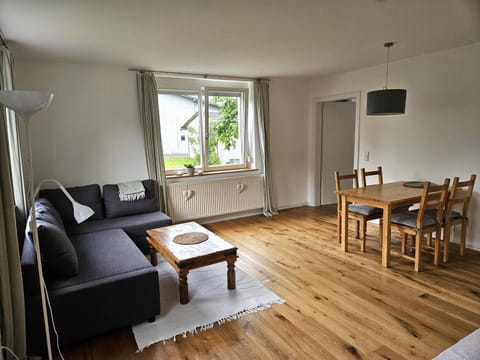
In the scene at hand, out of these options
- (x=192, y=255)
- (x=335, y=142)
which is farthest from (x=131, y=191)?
(x=335, y=142)

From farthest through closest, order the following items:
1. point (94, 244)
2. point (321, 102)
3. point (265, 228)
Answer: point (321, 102) < point (265, 228) < point (94, 244)

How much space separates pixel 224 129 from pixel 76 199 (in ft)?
8.00

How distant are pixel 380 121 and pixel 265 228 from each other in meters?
2.30

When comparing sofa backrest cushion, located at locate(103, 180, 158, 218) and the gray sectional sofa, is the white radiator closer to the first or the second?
sofa backrest cushion, located at locate(103, 180, 158, 218)

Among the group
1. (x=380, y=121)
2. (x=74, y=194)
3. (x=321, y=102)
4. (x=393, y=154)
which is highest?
(x=321, y=102)

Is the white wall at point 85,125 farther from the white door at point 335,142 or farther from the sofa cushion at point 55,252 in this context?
the white door at point 335,142

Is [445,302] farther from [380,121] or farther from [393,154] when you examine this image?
[380,121]

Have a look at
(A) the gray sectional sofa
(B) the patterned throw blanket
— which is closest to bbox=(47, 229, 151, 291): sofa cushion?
(A) the gray sectional sofa

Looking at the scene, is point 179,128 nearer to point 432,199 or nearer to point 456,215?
point 432,199

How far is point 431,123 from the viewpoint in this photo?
385cm

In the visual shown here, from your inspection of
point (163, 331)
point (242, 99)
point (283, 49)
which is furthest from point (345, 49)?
point (163, 331)

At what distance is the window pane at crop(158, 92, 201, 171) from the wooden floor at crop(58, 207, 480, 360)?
1849mm

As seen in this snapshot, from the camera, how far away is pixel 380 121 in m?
4.47

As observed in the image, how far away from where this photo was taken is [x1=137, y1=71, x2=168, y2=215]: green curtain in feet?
13.6
